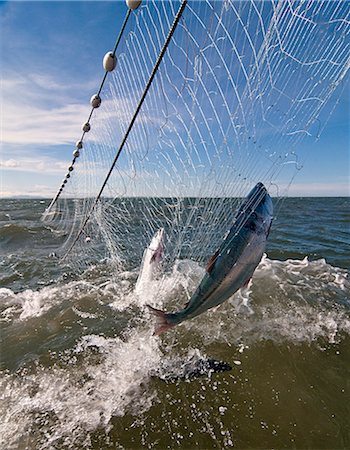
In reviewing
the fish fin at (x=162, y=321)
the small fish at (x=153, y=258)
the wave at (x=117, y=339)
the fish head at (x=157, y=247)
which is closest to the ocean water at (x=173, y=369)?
the wave at (x=117, y=339)

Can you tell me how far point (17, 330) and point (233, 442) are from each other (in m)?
4.87

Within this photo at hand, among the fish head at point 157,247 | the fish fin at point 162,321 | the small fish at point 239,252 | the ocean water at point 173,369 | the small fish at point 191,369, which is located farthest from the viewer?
the fish head at point 157,247

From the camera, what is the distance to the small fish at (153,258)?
7193mm

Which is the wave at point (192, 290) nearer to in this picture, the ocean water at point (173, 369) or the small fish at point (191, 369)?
the ocean water at point (173, 369)

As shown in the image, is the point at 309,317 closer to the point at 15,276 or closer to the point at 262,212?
the point at 262,212

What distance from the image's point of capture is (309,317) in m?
7.05

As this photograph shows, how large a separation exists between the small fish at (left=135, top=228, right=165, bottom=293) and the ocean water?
1.79 feet

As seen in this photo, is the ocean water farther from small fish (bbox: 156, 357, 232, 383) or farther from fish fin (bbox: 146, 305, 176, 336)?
fish fin (bbox: 146, 305, 176, 336)

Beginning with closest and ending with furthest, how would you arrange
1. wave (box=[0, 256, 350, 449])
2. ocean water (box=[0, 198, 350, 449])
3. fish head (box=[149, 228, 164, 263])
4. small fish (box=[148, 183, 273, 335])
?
1. small fish (box=[148, 183, 273, 335])
2. ocean water (box=[0, 198, 350, 449])
3. wave (box=[0, 256, 350, 449])
4. fish head (box=[149, 228, 164, 263])

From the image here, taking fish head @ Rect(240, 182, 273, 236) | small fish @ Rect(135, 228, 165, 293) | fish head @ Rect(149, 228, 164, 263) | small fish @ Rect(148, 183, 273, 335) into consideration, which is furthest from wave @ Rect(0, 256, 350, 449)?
fish head @ Rect(240, 182, 273, 236)

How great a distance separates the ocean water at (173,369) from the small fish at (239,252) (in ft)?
2.32

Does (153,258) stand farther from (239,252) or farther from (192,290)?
(239,252)

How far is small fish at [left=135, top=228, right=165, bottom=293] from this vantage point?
719cm

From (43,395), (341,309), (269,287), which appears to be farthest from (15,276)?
(341,309)
